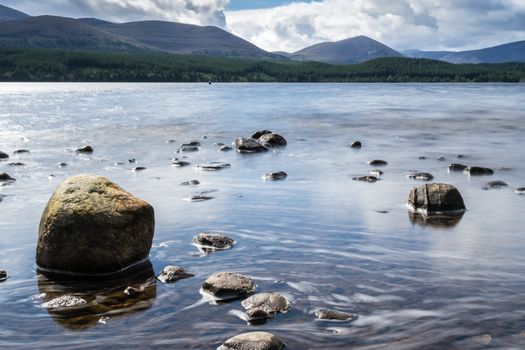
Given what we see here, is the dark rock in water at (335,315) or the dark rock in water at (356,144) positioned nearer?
the dark rock in water at (335,315)

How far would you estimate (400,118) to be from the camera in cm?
6900

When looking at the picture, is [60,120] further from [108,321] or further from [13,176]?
[108,321]

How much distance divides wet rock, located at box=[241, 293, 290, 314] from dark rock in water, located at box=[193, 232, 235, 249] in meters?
4.30

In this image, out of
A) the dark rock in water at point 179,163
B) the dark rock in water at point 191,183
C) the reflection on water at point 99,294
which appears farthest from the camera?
the dark rock in water at point 179,163

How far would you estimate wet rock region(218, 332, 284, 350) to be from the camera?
9438mm

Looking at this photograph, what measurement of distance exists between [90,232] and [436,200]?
1237cm

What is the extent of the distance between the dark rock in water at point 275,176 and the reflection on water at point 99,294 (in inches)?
553

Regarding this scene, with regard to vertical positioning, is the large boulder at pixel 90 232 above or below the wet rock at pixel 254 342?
above

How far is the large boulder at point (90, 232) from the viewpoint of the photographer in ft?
45.5

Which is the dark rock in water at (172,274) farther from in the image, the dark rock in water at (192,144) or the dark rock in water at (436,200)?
the dark rock in water at (192,144)

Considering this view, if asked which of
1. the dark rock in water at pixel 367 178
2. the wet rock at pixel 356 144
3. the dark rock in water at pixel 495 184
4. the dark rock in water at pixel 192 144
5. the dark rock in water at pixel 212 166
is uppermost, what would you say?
the wet rock at pixel 356 144

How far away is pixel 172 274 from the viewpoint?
13.4 metres

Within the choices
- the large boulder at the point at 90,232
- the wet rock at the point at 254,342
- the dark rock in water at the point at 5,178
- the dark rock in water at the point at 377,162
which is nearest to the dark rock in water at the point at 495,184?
the dark rock in water at the point at 377,162

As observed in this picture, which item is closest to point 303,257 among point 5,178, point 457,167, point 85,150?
point 457,167
